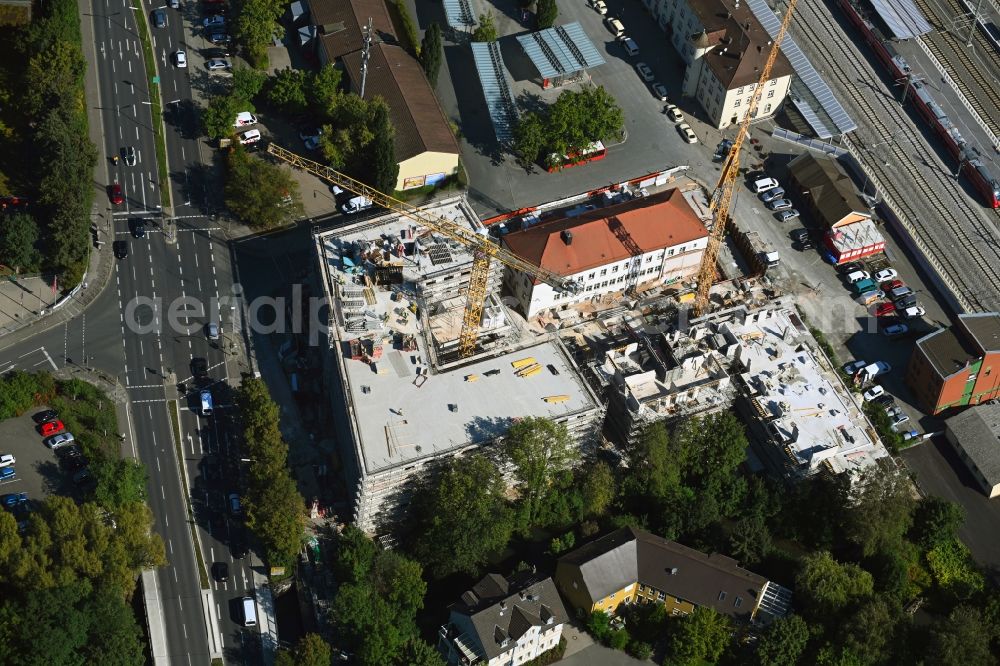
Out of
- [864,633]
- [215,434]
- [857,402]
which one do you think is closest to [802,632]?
[864,633]

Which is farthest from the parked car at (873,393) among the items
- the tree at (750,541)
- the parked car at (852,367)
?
the tree at (750,541)

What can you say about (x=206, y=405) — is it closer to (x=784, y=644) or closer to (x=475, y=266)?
(x=475, y=266)

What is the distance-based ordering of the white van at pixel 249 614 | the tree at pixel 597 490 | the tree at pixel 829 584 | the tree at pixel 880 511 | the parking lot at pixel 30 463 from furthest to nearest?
1. the tree at pixel 597 490
2. the parking lot at pixel 30 463
3. the tree at pixel 880 511
4. the white van at pixel 249 614
5. the tree at pixel 829 584

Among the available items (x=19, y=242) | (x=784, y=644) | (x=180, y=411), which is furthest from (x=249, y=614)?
(x=19, y=242)

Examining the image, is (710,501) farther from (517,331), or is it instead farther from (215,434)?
(215,434)

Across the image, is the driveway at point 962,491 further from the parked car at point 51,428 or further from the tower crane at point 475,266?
the parked car at point 51,428

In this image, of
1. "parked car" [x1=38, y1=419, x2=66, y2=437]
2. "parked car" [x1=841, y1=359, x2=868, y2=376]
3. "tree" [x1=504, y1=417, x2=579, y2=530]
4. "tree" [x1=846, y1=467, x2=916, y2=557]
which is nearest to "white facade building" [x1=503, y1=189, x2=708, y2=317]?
"tree" [x1=504, y1=417, x2=579, y2=530]
